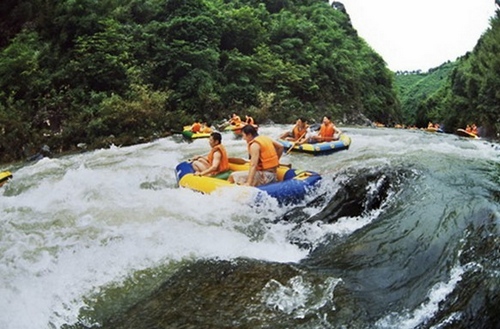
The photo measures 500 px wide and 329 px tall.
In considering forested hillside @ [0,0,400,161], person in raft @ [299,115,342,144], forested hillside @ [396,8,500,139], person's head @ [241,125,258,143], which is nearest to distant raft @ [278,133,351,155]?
person in raft @ [299,115,342,144]

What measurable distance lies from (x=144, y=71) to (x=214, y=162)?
10.6 metres

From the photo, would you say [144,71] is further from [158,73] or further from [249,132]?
[249,132]

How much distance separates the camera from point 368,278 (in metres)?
3.76

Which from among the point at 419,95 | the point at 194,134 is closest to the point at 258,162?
the point at 194,134

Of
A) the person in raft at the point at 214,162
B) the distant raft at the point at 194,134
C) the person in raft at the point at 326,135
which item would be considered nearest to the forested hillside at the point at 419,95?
the distant raft at the point at 194,134

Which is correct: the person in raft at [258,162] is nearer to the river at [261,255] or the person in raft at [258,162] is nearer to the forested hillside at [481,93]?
the river at [261,255]

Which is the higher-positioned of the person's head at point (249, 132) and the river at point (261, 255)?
the person's head at point (249, 132)

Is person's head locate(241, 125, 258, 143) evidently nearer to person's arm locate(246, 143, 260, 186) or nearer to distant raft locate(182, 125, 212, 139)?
person's arm locate(246, 143, 260, 186)

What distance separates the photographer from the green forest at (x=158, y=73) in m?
13.5

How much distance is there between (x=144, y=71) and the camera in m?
16.4

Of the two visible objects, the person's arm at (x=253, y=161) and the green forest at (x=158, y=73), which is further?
the green forest at (x=158, y=73)

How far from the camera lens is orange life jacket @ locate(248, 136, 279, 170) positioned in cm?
625

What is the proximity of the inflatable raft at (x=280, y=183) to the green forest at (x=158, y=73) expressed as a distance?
7105 millimetres

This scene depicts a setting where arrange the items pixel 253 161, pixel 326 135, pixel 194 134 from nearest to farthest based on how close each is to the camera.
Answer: pixel 253 161 → pixel 326 135 → pixel 194 134
